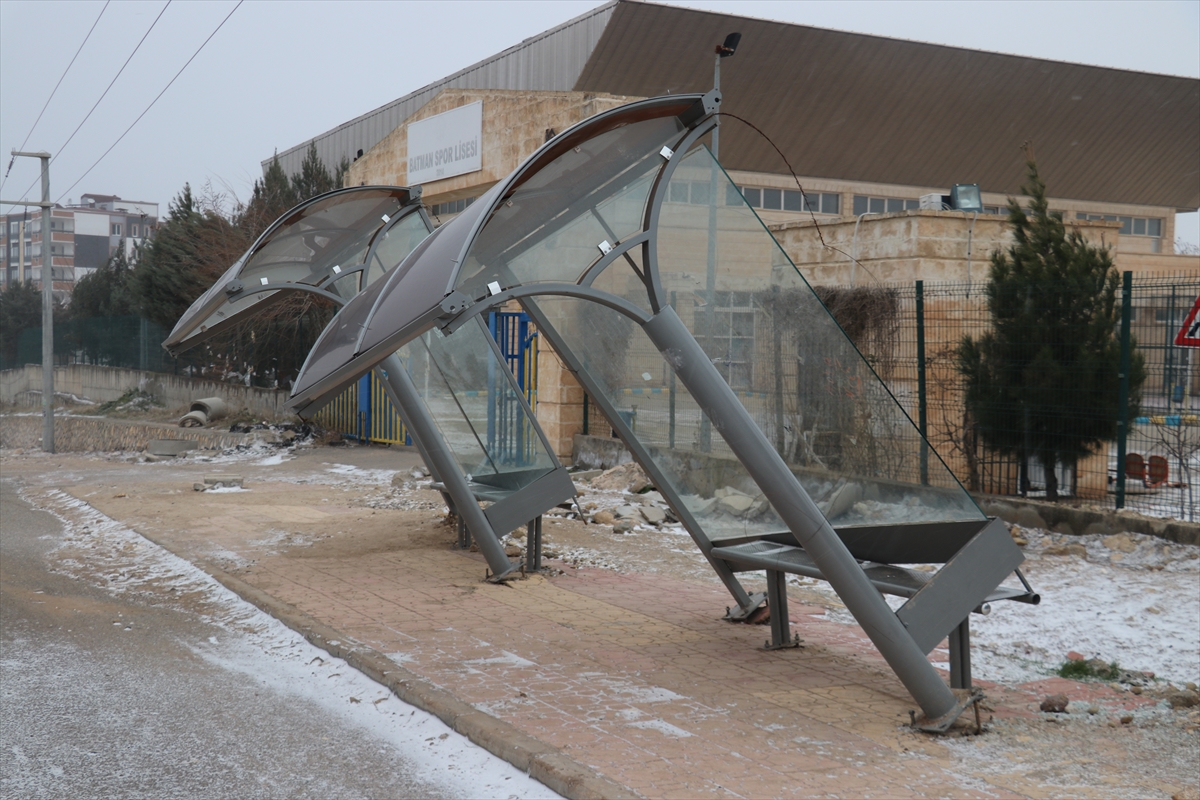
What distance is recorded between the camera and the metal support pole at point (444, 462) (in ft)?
24.9

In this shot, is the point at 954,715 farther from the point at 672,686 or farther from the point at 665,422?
the point at 665,422

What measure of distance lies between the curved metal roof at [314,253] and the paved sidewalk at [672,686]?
2.02 meters

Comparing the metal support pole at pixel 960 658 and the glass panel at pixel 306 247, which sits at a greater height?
the glass panel at pixel 306 247

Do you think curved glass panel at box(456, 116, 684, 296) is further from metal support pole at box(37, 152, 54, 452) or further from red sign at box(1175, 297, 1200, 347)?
metal support pole at box(37, 152, 54, 452)

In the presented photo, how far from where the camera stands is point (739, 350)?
5203 millimetres

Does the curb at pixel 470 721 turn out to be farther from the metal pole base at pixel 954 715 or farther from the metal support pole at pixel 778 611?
the metal support pole at pixel 778 611

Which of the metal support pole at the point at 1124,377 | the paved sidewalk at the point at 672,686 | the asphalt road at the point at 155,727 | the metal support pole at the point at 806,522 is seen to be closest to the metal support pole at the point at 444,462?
the paved sidewalk at the point at 672,686

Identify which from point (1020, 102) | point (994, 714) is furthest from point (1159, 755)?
point (1020, 102)

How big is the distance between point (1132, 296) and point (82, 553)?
Answer: 9777mm

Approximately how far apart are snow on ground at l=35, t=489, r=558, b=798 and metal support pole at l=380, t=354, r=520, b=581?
156 cm

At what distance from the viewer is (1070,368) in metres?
10.1

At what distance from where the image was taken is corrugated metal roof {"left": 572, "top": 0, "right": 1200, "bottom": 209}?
107ft

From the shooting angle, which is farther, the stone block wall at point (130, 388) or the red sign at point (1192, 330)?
the stone block wall at point (130, 388)

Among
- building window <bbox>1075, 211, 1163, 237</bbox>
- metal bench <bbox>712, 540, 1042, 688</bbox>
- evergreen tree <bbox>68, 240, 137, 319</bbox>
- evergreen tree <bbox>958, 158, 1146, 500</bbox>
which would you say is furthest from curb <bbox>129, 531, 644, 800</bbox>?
building window <bbox>1075, 211, 1163, 237</bbox>
